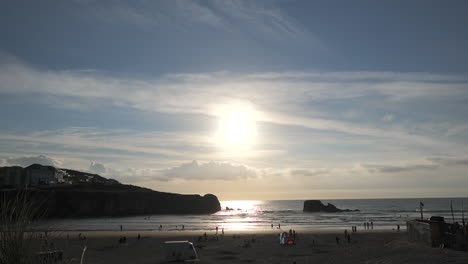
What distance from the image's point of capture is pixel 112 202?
4776 inches

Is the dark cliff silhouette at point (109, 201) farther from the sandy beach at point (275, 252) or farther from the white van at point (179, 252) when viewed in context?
the white van at point (179, 252)

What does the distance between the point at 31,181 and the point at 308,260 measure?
13827 centimetres

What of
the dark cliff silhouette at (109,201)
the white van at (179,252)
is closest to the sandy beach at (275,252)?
the white van at (179,252)

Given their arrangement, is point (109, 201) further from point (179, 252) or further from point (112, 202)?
point (179, 252)

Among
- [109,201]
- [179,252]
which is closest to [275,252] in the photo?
[179,252]

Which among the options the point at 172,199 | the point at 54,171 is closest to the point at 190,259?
the point at 172,199

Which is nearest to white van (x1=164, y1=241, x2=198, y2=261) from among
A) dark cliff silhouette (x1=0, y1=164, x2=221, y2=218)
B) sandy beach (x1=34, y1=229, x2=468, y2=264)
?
sandy beach (x1=34, y1=229, x2=468, y2=264)

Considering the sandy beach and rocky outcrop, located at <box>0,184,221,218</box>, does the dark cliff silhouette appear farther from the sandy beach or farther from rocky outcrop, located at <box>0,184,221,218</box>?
the sandy beach

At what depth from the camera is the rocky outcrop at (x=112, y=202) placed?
112250 mm

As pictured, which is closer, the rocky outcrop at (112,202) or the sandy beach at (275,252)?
the sandy beach at (275,252)

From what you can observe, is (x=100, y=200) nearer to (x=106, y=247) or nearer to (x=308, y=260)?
(x=106, y=247)

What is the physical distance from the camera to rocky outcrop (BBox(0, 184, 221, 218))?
368 feet

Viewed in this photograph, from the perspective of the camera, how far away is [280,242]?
1662 inches

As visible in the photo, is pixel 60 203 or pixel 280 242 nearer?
pixel 280 242
